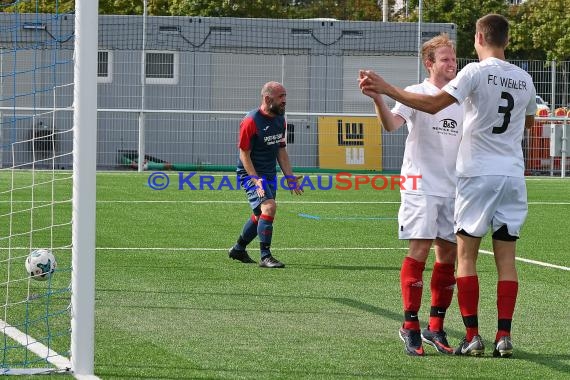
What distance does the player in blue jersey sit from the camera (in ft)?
40.3

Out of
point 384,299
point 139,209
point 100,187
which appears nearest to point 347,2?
point 100,187

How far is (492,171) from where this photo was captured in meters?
7.32

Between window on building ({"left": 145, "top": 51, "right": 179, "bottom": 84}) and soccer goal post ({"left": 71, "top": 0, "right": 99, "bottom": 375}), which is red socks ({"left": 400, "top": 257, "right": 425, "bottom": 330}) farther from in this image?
window on building ({"left": 145, "top": 51, "right": 179, "bottom": 84})

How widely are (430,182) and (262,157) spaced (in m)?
5.01

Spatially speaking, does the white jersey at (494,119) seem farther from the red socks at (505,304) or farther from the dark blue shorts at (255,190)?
the dark blue shorts at (255,190)

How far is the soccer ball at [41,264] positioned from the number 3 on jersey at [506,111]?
3.49m

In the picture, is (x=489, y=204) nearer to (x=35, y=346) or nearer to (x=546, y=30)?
(x=35, y=346)

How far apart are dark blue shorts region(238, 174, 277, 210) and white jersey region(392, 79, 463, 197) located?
4.73m

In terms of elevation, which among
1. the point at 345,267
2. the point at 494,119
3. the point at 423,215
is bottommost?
the point at 345,267

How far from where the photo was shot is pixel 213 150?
2864 centimetres

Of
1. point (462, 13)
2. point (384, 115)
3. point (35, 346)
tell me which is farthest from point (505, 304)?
point (462, 13)

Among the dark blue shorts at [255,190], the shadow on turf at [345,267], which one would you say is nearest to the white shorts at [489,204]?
the shadow on turf at [345,267]

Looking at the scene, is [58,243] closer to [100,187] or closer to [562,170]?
[100,187]

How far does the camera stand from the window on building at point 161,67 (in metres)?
28.3
